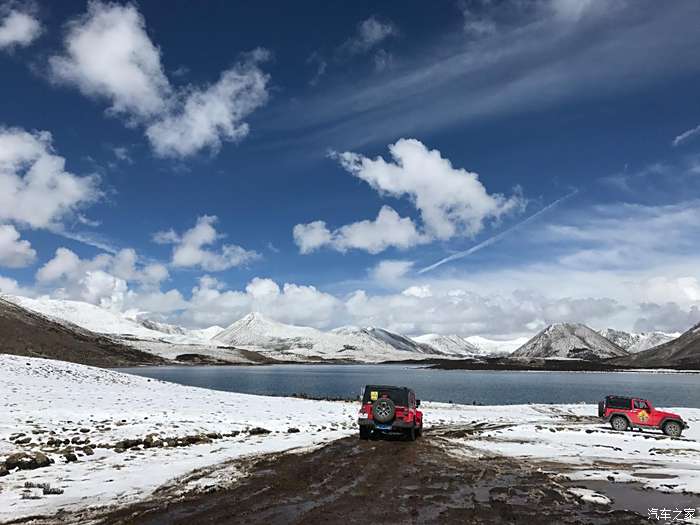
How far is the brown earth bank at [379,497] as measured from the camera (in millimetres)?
11914

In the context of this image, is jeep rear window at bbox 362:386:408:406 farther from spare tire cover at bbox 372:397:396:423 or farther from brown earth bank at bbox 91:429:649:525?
brown earth bank at bbox 91:429:649:525

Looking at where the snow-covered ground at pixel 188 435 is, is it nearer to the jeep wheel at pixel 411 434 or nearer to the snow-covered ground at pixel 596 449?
the snow-covered ground at pixel 596 449

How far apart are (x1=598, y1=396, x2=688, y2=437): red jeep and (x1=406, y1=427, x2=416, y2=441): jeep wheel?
1681 cm

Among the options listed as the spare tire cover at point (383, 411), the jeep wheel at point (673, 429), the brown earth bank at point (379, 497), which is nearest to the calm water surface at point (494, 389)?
the jeep wheel at point (673, 429)

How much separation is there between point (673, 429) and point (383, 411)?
67.8ft

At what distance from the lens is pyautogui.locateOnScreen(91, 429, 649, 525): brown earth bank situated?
1191 cm

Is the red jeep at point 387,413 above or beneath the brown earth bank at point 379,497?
above

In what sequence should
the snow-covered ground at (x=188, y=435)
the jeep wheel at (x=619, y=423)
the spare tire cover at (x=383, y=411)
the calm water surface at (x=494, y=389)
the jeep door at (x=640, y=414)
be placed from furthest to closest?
the calm water surface at (x=494, y=389) → the jeep wheel at (x=619, y=423) → the jeep door at (x=640, y=414) → the spare tire cover at (x=383, y=411) → the snow-covered ground at (x=188, y=435)

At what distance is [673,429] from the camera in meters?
33.2

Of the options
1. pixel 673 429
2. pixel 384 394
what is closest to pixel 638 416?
pixel 673 429

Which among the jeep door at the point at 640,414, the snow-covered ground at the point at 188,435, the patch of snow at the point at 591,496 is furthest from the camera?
the jeep door at the point at 640,414

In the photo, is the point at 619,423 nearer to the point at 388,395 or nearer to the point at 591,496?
the point at 388,395

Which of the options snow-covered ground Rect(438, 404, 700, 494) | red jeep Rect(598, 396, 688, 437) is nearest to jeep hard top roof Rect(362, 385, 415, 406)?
snow-covered ground Rect(438, 404, 700, 494)

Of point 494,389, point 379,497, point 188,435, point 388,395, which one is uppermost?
point 494,389
